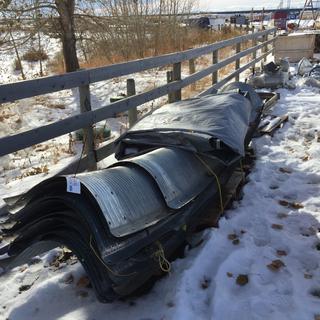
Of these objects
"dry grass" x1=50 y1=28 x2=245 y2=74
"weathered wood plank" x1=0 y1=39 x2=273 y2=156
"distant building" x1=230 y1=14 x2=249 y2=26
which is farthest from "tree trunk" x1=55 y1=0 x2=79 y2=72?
"distant building" x1=230 y1=14 x2=249 y2=26

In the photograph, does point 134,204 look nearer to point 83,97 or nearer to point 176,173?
point 176,173

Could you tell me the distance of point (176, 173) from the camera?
3.40 metres

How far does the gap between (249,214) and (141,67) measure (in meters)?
2.39

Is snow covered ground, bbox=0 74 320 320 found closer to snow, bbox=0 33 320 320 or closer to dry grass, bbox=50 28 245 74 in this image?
snow, bbox=0 33 320 320

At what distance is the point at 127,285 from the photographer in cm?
276

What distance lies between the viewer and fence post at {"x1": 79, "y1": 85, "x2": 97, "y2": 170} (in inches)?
170

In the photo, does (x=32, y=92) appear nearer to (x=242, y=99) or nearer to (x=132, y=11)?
(x=242, y=99)

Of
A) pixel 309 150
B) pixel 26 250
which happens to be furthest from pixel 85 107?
pixel 309 150

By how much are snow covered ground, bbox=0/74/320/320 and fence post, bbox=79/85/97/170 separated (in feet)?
4.00

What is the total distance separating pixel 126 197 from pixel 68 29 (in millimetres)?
10749

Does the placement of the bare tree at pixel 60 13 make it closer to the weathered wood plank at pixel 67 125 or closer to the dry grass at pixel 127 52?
the dry grass at pixel 127 52

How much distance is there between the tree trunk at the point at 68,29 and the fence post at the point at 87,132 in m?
8.83

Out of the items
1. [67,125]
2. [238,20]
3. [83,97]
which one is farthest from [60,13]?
[238,20]

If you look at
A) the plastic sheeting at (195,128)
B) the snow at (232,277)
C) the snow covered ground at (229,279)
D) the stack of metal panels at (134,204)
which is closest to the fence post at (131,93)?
the plastic sheeting at (195,128)
